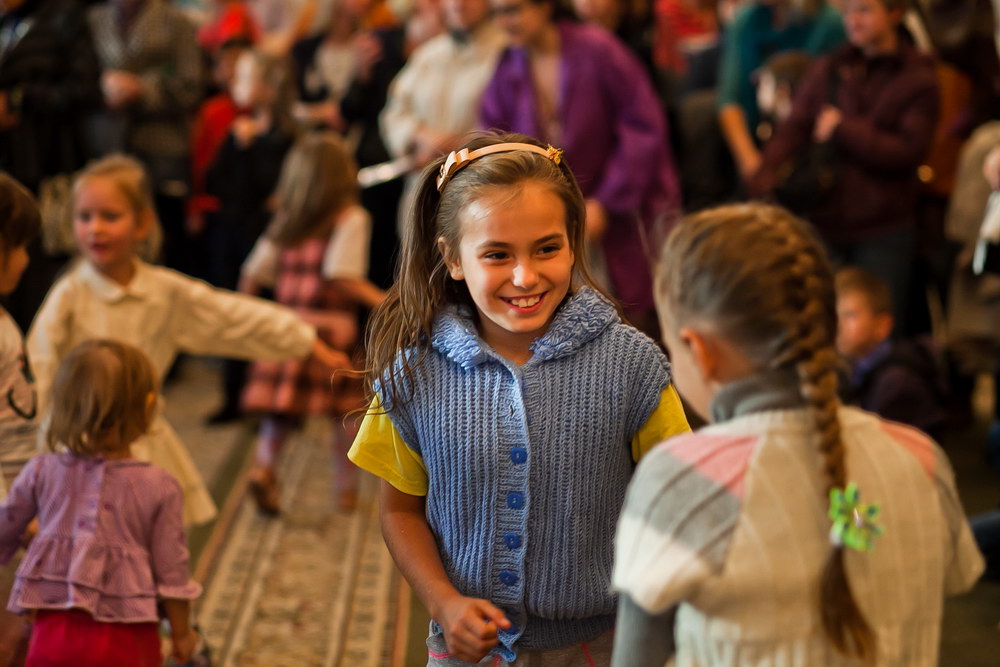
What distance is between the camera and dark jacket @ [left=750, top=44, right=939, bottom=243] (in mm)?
4266

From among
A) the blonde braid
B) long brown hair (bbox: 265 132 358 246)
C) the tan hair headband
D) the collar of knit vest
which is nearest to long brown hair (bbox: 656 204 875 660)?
the blonde braid

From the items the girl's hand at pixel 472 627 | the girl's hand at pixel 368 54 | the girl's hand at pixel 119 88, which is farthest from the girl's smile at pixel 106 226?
the girl's hand at pixel 368 54

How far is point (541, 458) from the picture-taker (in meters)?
1.79

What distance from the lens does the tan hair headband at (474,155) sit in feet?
6.19

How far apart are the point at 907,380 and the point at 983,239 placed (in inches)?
25.0

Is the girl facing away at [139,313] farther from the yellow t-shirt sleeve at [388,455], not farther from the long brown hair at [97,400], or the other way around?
the yellow t-shirt sleeve at [388,455]

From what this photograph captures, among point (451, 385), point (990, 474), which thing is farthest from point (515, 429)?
point (990, 474)

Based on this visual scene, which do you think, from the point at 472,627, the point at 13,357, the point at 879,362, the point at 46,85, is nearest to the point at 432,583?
Result: the point at 472,627

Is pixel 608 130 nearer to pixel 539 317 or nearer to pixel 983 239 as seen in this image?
pixel 983 239

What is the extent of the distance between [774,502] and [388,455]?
29.5 inches

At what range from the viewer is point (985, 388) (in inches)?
231

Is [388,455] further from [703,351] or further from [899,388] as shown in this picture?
[899,388]

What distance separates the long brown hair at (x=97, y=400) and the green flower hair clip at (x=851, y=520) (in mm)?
1549

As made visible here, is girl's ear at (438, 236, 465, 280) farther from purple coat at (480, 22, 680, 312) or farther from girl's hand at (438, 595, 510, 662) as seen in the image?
purple coat at (480, 22, 680, 312)
